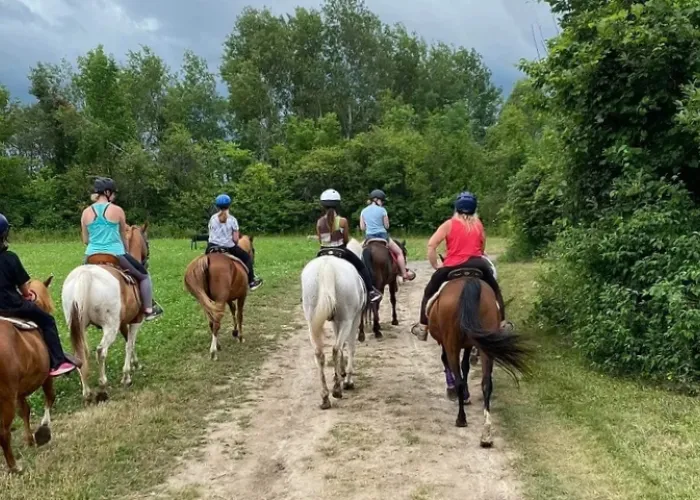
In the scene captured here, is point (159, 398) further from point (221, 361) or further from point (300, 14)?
point (300, 14)

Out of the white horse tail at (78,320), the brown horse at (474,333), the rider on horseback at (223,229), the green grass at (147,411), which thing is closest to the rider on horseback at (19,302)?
the green grass at (147,411)

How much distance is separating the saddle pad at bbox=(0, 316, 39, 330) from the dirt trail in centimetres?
201

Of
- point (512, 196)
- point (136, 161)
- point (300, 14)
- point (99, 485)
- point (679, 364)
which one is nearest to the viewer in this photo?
point (99, 485)

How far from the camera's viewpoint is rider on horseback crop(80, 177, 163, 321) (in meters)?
8.61

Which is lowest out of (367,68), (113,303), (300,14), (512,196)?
(113,303)

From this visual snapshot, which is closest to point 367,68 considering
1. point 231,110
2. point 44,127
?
point 231,110

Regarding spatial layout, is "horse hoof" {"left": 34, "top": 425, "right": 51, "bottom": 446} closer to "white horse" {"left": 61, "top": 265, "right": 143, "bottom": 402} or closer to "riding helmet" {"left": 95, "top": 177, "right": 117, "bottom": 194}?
"white horse" {"left": 61, "top": 265, "right": 143, "bottom": 402}

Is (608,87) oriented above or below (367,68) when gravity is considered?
below

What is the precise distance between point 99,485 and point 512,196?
20.1m

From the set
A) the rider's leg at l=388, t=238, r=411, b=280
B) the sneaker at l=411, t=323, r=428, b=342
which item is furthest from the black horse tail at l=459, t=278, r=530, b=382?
the rider's leg at l=388, t=238, r=411, b=280

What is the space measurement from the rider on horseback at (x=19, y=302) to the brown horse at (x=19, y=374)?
0.10 meters

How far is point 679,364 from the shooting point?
809 cm

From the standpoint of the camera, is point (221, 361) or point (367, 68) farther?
point (367, 68)

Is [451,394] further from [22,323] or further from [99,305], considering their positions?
[22,323]
